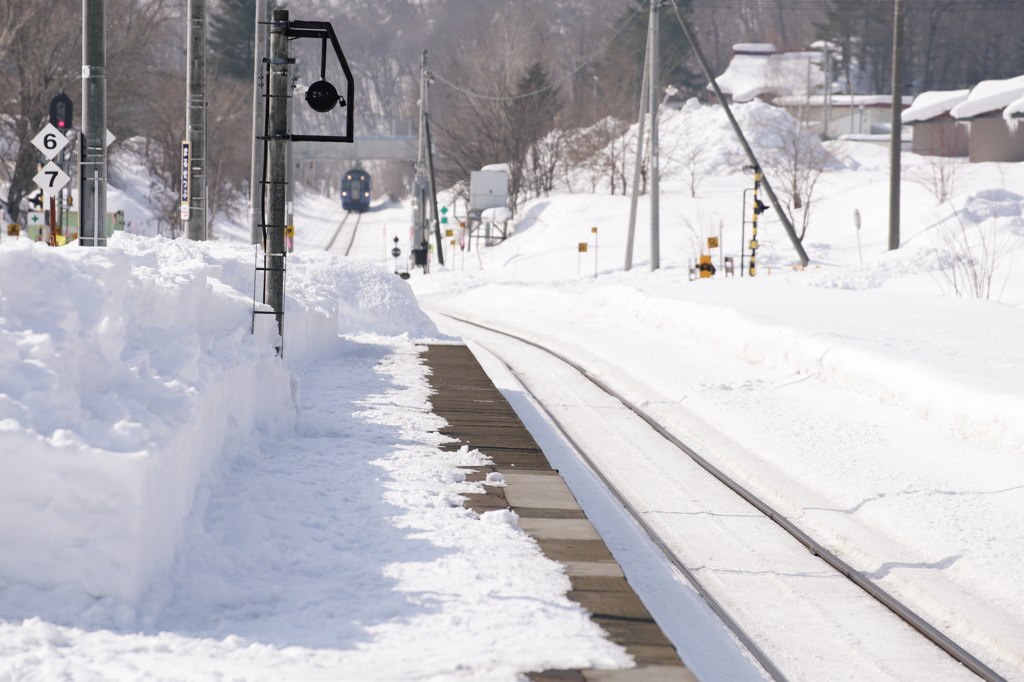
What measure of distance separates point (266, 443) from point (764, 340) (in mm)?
8972

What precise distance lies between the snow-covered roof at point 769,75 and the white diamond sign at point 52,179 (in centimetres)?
8465

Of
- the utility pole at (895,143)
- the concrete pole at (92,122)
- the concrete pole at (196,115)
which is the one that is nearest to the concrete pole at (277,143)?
the concrete pole at (92,122)

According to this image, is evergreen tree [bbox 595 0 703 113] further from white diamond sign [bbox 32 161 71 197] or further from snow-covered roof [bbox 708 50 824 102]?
white diamond sign [bbox 32 161 71 197]

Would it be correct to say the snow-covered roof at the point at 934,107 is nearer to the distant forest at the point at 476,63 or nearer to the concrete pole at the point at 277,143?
the distant forest at the point at 476,63

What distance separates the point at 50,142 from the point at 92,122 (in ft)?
10.9

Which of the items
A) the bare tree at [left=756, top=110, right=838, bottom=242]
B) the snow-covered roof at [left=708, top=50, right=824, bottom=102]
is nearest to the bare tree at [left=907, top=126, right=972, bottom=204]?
the bare tree at [left=756, top=110, right=838, bottom=242]

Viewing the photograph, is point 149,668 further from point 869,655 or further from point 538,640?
point 869,655

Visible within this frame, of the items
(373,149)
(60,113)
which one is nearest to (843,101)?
(373,149)

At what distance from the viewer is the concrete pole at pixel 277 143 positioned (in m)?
9.67

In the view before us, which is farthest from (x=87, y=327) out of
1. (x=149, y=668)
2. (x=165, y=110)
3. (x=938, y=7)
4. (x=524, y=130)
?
(x=938, y=7)

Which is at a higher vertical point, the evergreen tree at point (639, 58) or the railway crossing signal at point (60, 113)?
the evergreen tree at point (639, 58)

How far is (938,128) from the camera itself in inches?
2430

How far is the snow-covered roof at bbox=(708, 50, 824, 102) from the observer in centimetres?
9662

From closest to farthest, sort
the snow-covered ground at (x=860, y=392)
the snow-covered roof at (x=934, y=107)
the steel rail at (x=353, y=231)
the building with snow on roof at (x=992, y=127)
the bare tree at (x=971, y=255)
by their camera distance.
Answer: the snow-covered ground at (x=860, y=392) → the bare tree at (x=971, y=255) → the building with snow on roof at (x=992, y=127) → the steel rail at (x=353, y=231) → the snow-covered roof at (x=934, y=107)
